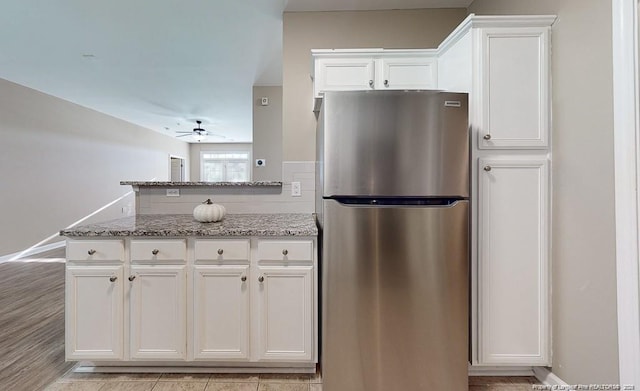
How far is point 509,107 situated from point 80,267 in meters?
2.49

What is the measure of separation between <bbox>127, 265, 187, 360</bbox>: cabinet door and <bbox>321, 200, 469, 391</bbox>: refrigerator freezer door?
2.71ft

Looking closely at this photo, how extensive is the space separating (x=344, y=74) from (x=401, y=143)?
2.73 feet

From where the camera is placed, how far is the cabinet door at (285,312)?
1554 mm

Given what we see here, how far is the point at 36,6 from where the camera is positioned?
2.18m

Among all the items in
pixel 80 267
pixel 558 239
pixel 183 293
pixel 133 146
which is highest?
pixel 133 146

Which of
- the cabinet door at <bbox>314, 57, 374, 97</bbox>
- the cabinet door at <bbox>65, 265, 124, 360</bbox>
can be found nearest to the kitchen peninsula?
the cabinet door at <bbox>65, 265, 124, 360</bbox>

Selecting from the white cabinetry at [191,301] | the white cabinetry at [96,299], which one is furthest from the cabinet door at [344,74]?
the white cabinetry at [96,299]

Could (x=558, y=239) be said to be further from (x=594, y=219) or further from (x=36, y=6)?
(x=36, y=6)

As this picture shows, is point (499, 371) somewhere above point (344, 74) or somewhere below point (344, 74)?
below

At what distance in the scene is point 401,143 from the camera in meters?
1.37

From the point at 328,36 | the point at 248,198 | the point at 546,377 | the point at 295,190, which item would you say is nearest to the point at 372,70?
the point at 328,36

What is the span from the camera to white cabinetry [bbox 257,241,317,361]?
155 cm

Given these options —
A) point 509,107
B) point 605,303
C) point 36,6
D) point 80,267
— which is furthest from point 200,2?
point 605,303

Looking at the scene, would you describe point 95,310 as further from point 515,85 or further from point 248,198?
point 515,85
